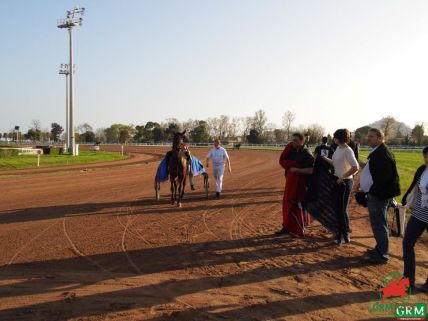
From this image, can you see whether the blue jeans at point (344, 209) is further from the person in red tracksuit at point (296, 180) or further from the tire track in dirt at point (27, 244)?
the tire track in dirt at point (27, 244)

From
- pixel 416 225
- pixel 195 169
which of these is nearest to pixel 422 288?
pixel 416 225

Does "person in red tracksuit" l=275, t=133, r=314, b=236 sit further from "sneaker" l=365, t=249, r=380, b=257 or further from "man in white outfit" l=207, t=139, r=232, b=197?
"man in white outfit" l=207, t=139, r=232, b=197

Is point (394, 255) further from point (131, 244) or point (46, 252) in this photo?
point (46, 252)

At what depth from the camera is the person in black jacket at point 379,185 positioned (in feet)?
19.0

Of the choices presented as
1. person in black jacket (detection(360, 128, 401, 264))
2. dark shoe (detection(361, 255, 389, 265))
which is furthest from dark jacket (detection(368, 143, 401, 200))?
dark shoe (detection(361, 255, 389, 265))

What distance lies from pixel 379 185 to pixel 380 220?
59 centimetres

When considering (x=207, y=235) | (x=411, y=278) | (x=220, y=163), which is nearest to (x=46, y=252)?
(x=207, y=235)

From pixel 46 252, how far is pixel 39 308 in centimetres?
226

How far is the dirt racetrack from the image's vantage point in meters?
4.41

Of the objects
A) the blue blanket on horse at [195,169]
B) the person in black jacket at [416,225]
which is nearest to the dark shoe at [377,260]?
the person in black jacket at [416,225]

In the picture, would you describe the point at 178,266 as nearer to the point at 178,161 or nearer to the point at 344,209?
the point at 344,209

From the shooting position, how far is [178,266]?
582cm

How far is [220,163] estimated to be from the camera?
12477 mm

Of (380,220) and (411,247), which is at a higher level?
(380,220)
